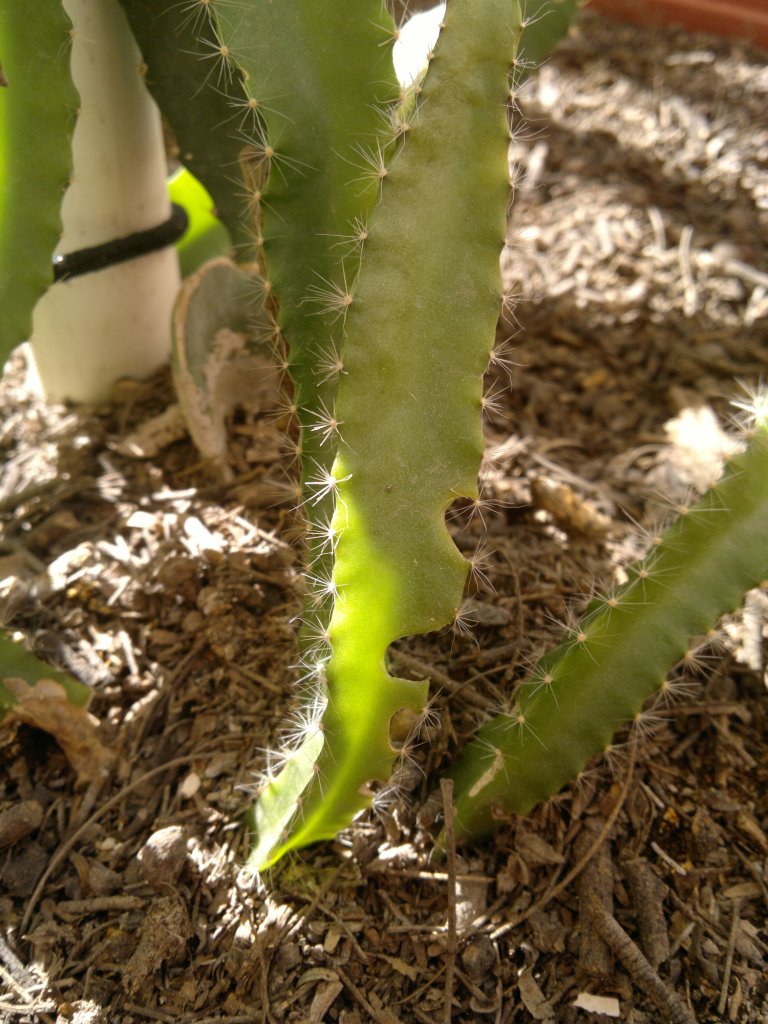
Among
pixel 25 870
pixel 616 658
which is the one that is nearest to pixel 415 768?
pixel 616 658

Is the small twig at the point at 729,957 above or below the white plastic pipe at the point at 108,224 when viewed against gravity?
below

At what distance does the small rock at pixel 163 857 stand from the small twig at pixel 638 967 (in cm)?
72

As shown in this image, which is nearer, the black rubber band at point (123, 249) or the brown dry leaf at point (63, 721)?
the brown dry leaf at point (63, 721)

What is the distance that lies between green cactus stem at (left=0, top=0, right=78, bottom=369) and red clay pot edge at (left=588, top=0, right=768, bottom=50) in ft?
9.55

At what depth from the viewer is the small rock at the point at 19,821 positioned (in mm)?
1419

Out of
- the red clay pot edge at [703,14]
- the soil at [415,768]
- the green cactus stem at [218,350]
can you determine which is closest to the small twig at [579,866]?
the soil at [415,768]

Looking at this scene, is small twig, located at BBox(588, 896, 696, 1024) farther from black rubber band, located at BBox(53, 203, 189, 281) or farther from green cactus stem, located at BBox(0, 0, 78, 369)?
black rubber band, located at BBox(53, 203, 189, 281)

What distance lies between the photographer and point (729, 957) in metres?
1.34

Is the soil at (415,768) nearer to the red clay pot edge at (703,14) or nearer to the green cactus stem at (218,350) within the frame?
the green cactus stem at (218,350)

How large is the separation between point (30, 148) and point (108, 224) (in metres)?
0.46

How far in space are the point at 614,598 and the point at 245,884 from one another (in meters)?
0.82

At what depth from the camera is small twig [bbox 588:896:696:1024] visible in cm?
126

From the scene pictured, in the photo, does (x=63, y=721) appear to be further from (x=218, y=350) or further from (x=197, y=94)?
(x=197, y=94)

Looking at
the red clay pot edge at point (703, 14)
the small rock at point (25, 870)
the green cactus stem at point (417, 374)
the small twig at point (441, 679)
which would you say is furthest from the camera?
the red clay pot edge at point (703, 14)
